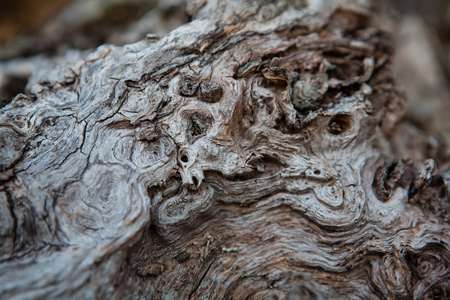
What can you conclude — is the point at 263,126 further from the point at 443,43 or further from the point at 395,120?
the point at 443,43

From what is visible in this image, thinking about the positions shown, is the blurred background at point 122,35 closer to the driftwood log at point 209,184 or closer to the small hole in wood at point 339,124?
the driftwood log at point 209,184

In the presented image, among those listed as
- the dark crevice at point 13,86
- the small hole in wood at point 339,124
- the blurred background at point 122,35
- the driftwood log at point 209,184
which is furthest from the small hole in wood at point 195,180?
the blurred background at point 122,35

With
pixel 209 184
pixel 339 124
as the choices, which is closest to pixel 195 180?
pixel 209 184

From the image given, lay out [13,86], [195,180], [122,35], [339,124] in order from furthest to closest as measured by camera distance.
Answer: [122,35]
[13,86]
[339,124]
[195,180]

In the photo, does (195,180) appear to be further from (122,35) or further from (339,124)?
(122,35)

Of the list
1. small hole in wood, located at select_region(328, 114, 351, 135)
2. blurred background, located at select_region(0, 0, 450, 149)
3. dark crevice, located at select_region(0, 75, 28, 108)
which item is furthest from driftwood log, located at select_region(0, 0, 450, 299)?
blurred background, located at select_region(0, 0, 450, 149)
